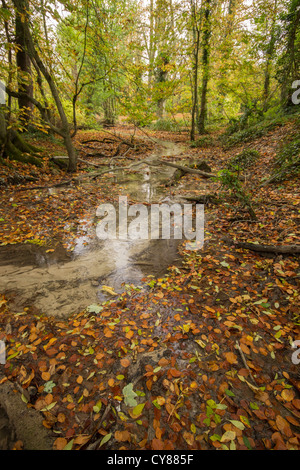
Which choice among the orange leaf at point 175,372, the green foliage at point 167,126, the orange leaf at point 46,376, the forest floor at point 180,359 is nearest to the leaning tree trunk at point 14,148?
the forest floor at point 180,359

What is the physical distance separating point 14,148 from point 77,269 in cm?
→ 692

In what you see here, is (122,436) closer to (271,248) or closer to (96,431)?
(96,431)

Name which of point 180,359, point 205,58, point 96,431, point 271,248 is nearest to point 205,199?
point 271,248

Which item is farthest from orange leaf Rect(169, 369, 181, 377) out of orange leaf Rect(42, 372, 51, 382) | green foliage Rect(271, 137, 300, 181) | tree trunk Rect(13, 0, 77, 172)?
tree trunk Rect(13, 0, 77, 172)

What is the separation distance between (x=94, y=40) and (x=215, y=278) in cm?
899

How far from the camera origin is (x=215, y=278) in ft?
11.2

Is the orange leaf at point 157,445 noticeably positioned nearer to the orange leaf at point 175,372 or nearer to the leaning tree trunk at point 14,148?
the orange leaf at point 175,372

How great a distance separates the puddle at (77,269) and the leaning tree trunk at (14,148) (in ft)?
16.5

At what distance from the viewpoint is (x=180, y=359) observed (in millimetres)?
2301

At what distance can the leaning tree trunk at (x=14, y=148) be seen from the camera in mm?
7537

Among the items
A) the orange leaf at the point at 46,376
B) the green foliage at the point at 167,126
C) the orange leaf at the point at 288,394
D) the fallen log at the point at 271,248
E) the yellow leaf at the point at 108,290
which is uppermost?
the green foliage at the point at 167,126

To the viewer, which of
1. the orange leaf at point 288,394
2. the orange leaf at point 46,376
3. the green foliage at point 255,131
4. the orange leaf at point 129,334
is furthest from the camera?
the green foliage at point 255,131

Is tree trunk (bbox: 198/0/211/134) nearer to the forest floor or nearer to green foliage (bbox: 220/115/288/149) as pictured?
green foliage (bbox: 220/115/288/149)

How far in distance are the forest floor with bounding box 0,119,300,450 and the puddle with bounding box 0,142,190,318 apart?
21 centimetres
